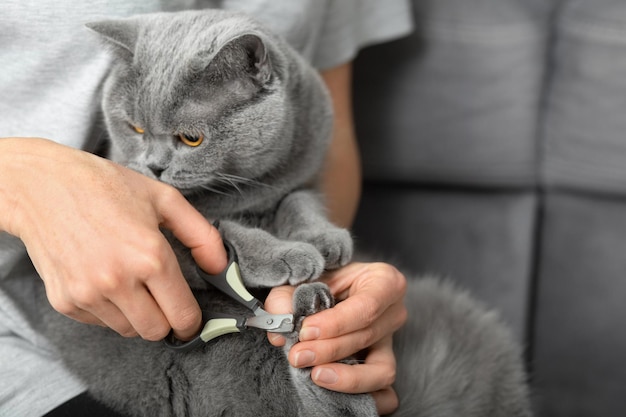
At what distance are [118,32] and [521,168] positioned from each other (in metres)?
1.03

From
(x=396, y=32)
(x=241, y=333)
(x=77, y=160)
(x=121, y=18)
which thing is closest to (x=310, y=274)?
(x=241, y=333)

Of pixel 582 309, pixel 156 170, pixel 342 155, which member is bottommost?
pixel 582 309

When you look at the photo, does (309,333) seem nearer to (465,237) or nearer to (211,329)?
(211,329)

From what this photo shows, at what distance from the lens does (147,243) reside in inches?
27.7

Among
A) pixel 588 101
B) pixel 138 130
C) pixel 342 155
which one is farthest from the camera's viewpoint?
pixel 588 101

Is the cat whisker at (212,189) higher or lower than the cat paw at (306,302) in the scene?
higher

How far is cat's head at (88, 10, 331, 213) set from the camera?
86 cm

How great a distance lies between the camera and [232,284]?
80 centimetres

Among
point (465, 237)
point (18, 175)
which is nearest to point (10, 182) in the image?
point (18, 175)

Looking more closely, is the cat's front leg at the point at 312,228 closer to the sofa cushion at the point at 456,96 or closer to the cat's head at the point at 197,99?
the cat's head at the point at 197,99

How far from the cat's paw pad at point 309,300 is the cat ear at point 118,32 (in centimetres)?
39

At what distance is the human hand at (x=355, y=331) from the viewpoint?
2.53 ft

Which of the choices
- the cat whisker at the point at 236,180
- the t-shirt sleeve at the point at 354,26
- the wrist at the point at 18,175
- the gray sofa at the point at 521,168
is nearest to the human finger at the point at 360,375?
the cat whisker at the point at 236,180

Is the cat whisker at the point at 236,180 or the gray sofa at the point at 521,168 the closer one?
the cat whisker at the point at 236,180
